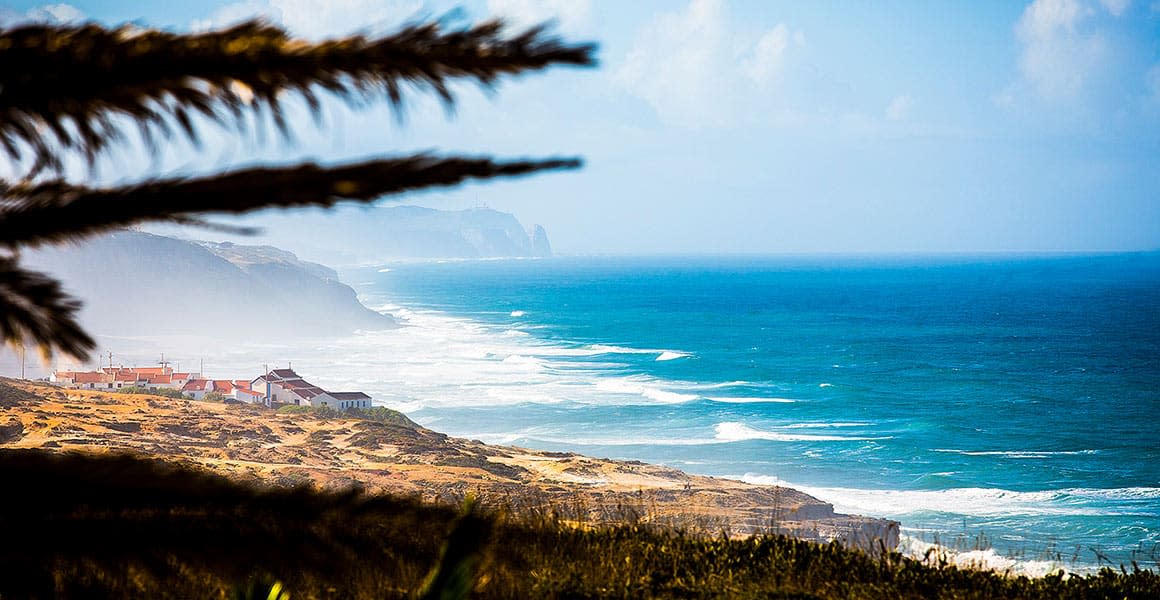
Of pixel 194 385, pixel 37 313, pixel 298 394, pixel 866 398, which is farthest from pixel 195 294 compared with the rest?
pixel 37 313

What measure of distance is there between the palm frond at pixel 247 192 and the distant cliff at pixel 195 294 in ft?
325

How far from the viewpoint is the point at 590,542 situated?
19.7 ft

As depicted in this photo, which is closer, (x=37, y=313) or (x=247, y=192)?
(x=247, y=192)

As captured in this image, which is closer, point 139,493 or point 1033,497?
point 139,493

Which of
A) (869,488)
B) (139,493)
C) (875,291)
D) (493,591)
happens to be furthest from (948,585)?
(875,291)

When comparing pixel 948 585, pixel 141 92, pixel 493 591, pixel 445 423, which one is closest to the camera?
pixel 141 92

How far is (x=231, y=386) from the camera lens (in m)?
49.2

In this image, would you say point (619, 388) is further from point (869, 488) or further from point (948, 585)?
point (948, 585)

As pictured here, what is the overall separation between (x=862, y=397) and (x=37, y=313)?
5386 centimetres

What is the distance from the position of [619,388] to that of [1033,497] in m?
26.9

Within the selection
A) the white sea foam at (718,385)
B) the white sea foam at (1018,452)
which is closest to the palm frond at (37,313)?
the white sea foam at (1018,452)

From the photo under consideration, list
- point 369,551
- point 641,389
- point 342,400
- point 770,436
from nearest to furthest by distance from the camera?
point 369,551 → point 770,436 → point 342,400 → point 641,389

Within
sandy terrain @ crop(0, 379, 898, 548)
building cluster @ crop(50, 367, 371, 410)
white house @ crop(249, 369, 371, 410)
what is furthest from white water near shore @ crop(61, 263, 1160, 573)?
building cluster @ crop(50, 367, 371, 410)

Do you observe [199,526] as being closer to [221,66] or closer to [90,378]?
[221,66]
